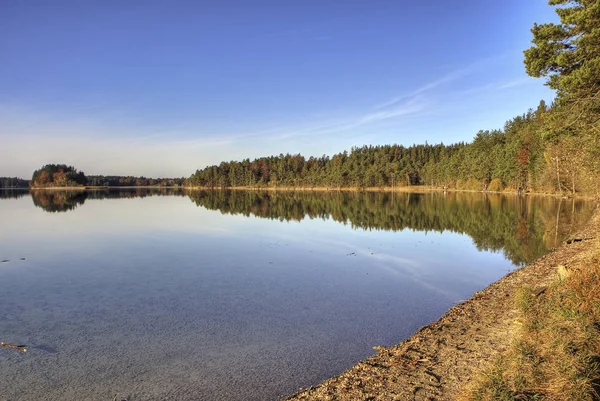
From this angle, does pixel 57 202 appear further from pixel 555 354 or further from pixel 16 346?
pixel 555 354

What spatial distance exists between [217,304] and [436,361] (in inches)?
306

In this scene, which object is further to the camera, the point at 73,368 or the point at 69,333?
the point at 69,333

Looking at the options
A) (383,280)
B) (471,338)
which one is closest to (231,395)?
(471,338)

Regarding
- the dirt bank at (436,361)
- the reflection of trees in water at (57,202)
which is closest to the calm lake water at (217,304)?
the dirt bank at (436,361)

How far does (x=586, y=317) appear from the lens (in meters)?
7.65

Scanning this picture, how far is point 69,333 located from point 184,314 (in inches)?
123

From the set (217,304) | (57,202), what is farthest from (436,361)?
(57,202)

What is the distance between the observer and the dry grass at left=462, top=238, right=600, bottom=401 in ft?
18.6

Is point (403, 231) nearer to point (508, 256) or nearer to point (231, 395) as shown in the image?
point (508, 256)

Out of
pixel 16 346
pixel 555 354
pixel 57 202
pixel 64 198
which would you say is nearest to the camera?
pixel 555 354

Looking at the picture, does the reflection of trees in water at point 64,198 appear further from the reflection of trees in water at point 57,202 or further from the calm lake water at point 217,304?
the calm lake water at point 217,304

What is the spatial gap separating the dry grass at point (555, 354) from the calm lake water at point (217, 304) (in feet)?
10.4

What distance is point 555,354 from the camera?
265 inches

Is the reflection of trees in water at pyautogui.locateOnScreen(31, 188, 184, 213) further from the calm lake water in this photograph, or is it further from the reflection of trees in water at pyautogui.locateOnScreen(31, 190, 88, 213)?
the calm lake water
